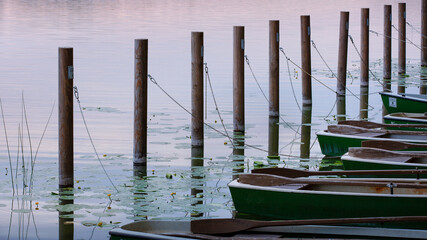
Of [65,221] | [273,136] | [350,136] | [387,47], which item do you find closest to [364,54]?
[387,47]

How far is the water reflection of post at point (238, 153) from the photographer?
13987 mm

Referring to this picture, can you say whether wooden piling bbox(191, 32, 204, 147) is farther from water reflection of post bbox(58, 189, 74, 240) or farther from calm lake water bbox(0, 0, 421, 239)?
water reflection of post bbox(58, 189, 74, 240)

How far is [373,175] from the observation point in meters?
11.7

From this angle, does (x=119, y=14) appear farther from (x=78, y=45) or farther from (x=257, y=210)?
(x=257, y=210)

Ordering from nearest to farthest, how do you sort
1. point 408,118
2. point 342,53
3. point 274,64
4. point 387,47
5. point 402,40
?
point 408,118, point 274,64, point 342,53, point 387,47, point 402,40

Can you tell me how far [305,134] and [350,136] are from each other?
126 inches

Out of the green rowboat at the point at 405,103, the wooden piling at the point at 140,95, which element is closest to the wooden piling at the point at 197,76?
the wooden piling at the point at 140,95

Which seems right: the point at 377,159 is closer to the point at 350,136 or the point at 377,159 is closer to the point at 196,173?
the point at 350,136

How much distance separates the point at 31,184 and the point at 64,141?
1.04 meters

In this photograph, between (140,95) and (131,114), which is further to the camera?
(131,114)

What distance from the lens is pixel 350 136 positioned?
14.1m

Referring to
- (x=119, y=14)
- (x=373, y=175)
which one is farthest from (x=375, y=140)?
Answer: (x=119, y=14)

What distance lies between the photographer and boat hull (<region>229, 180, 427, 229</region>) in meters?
9.93

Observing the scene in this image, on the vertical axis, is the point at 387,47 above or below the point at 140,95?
above
